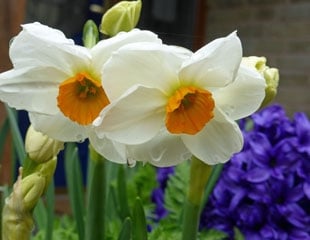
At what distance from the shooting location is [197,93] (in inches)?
17.7

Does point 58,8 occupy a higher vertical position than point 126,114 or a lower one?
lower

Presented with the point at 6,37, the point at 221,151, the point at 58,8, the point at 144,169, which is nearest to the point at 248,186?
the point at 144,169

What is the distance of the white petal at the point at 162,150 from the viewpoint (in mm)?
473

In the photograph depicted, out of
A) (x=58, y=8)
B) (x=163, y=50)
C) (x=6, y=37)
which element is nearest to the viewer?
(x=163, y=50)

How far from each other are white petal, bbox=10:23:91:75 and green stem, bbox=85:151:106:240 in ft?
0.65

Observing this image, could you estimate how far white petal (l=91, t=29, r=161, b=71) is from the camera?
0.45 metres

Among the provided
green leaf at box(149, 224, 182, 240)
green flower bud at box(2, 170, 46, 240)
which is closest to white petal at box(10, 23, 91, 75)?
green flower bud at box(2, 170, 46, 240)

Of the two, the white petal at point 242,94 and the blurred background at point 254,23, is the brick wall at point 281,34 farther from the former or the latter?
the white petal at point 242,94

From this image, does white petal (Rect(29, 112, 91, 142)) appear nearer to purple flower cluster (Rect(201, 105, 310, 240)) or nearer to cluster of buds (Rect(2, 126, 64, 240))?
cluster of buds (Rect(2, 126, 64, 240))

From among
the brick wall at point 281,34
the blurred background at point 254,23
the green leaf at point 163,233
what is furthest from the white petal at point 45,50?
the brick wall at point 281,34

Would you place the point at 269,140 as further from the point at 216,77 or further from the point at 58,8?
the point at 58,8

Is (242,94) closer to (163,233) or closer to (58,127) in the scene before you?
(58,127)

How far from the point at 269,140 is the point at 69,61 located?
52cm

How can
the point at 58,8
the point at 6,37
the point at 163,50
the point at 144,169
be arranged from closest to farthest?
the point at 163,50, the point at 144,169, the point at 6,37, the point at 58,8
